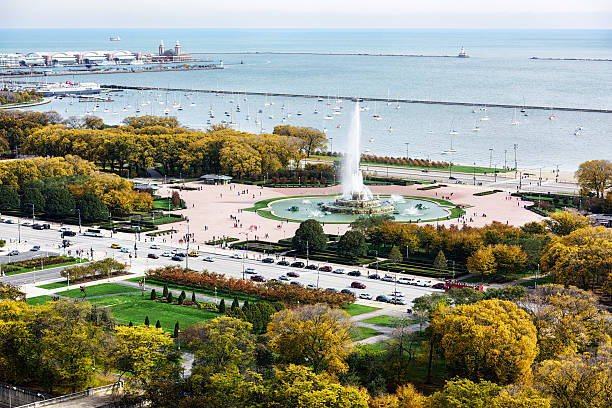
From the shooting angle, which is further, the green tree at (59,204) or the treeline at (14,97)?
the treeline at (14,97)

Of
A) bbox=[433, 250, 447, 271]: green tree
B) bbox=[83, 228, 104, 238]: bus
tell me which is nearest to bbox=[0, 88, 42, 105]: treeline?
bbox=[83, 228, 104, 238]: bus

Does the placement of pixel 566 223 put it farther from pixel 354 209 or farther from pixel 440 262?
pixel 354 209

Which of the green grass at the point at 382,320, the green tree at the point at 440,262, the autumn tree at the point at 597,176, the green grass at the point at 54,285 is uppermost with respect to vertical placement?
the autumn tree at the point at 597,176

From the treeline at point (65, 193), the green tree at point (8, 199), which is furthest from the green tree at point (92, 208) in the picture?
the green tree at point (8, 199)

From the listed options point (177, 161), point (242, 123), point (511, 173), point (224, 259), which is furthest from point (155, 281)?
point (242, 123)

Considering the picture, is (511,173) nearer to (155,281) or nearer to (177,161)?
(177,161)

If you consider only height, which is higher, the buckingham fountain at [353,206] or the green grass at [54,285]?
the buckingham fountain at [353,206]

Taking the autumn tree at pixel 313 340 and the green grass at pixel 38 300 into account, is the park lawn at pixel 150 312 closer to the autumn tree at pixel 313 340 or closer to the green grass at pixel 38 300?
the green grass at pixel 38 300

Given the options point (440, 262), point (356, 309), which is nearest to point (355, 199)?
point (440, 262)
